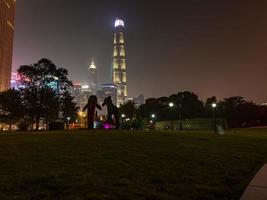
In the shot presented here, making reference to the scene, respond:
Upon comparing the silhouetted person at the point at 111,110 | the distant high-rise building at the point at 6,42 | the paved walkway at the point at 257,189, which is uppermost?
the distant high-rise building at the point at 6,42

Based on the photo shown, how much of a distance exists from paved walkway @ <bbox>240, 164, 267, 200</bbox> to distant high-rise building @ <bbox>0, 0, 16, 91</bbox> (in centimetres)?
17520

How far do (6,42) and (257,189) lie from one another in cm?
19545

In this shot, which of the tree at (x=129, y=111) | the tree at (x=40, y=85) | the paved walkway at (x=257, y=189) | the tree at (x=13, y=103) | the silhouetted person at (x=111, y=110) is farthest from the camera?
the tree at (x=129, y=111)

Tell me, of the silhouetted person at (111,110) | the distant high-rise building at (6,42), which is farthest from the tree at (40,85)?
the distant high-rise building at (6,42)

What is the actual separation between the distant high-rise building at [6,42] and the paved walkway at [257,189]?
17520 centimetres

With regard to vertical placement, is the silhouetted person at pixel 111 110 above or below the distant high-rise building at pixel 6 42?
below

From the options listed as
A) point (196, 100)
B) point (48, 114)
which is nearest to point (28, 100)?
point (48, 114)

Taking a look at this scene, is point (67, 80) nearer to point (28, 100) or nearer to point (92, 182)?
point (28, 100)

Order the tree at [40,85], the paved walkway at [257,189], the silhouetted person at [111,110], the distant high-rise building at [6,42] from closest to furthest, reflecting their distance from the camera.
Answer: the paved walkway at [257,189], the silhouetted person at [111,110], the tree at [40,85], the distant high-rise building at [6,42]

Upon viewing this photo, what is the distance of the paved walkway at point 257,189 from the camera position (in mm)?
7371

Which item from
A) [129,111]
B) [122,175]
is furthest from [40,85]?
[129,111]

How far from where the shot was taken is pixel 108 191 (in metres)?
7.53

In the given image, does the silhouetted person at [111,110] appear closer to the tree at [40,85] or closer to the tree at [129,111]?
the tree at [40,85]

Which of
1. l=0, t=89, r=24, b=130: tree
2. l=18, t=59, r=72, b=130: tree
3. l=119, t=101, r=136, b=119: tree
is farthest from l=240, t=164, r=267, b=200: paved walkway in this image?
l=119, t=101, r=136, b=119: tree
